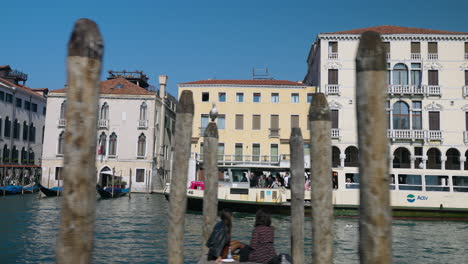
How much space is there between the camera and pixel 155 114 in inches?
1519

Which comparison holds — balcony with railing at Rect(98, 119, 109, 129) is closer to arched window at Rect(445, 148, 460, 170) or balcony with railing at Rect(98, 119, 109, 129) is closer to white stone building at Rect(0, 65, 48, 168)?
white stone building at Rect(0, 65, 48, 168)

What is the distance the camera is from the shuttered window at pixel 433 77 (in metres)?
29.8

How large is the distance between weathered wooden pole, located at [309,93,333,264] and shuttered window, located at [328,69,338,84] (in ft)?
81.6

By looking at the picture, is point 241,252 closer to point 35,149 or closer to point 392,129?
point 392,129

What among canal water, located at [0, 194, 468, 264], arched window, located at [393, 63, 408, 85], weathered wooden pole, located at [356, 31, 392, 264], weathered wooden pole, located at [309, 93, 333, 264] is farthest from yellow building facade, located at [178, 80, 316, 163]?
weathered wooden pole, located at [356, 31, 392, 264]

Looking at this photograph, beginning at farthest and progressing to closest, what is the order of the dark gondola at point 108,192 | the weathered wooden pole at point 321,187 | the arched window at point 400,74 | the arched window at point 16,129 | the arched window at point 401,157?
the arched window at point 16,129
the dark gondola at point 108,192
the arched window at point 401,157
the arched window at point 400,74
the weathered wooden pole at point 321,187

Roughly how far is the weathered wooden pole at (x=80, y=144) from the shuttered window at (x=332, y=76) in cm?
2817

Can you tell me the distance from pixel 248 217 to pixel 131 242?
778cm

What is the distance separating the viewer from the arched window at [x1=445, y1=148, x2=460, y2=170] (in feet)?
97.3

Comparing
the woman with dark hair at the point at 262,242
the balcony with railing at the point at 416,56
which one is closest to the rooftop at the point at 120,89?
the balcony with railing at the point at 416,56

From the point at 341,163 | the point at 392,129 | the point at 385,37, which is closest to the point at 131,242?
the point at 341,163

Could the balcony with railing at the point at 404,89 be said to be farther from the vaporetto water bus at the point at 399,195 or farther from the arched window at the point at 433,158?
the vaporetto water bus at the point at 399,195

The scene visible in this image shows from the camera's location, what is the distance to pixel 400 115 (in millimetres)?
29953

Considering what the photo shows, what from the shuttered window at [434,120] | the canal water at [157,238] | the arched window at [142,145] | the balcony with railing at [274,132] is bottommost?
the canal water at [157,238]
